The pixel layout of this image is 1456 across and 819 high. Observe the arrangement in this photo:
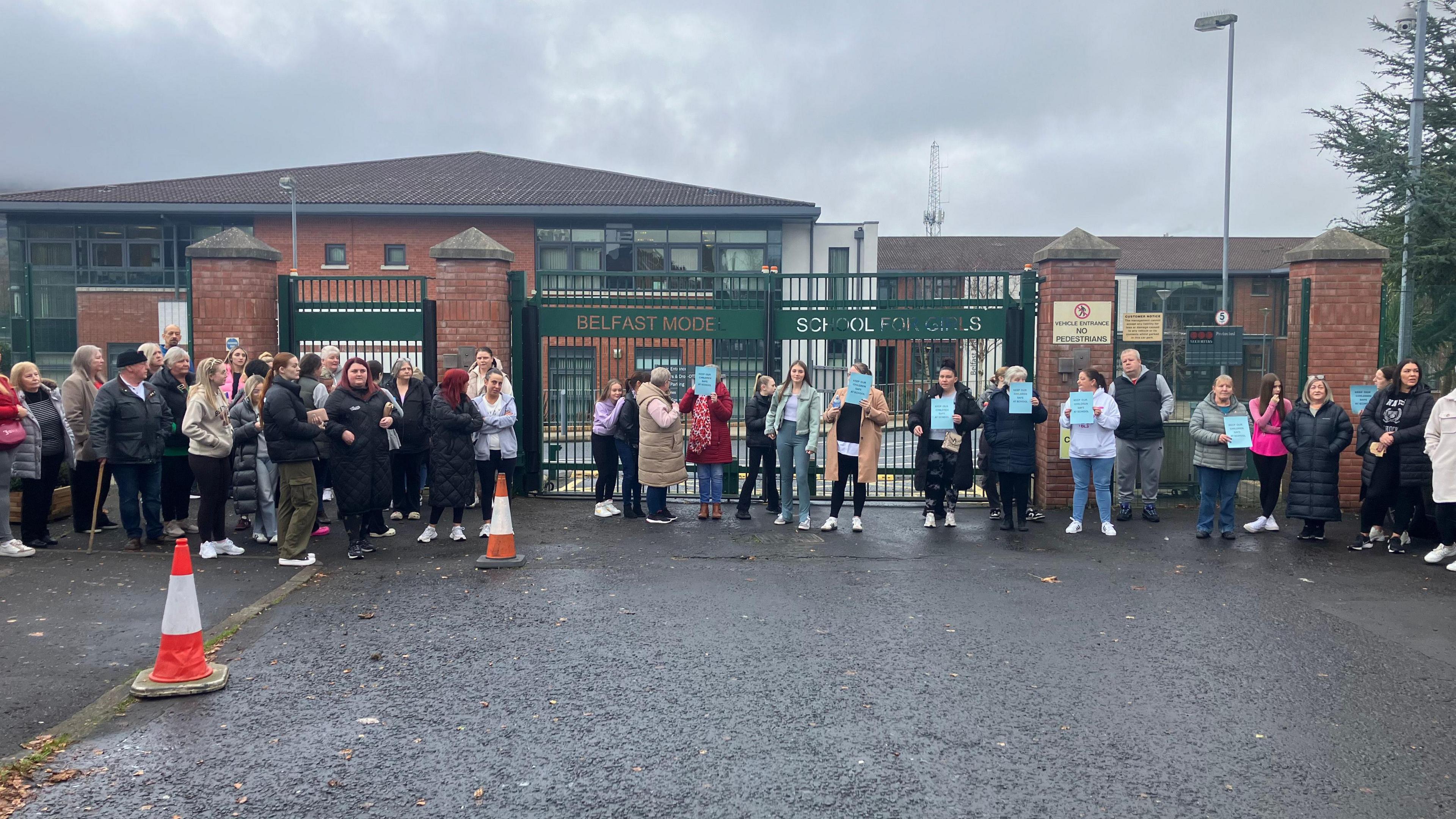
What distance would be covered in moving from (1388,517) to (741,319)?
7.23m

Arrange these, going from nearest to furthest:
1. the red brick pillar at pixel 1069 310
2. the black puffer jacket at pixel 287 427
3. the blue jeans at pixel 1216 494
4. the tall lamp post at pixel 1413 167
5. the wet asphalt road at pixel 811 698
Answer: the wet asphalt road at pixel 811 698, the black puffer jacket at pixel 287 427, the blue jeans at pixel 1216 494, the red brick pillar at pixel 1069 310, the tall lamp post at pixel 1413 167

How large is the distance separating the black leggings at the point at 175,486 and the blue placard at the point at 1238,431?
9943 millimetres

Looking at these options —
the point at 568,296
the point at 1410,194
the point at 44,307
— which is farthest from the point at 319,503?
the point at 44,307

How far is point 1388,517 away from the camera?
1065 cm

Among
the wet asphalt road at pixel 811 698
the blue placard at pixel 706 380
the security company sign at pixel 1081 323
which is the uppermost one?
the security company sign at pixel 1081 323

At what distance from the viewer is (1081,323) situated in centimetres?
1130

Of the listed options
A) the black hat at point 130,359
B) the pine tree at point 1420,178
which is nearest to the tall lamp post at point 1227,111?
the pine tree at point 1420,178

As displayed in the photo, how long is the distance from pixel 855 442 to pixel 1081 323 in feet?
10.5

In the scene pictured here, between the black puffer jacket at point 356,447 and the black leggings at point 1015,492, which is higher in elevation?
the black puffer jacket at point 356,447

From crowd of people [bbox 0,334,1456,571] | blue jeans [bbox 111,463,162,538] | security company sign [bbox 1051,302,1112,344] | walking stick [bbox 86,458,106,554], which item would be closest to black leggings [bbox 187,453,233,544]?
crowd of people [bbox 0,334,1456,571]

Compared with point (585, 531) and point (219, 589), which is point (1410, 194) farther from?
point (219, 589)

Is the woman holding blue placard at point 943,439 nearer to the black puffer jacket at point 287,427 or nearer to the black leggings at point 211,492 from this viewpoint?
the black puffer jacket at point 287,427

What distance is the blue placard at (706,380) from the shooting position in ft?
34.8

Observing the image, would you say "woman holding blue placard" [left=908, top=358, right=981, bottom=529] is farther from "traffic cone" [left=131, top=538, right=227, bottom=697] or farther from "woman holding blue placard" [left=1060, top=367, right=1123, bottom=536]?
"traffic cone" [left=131, top=538, right=227, bottom=697]
